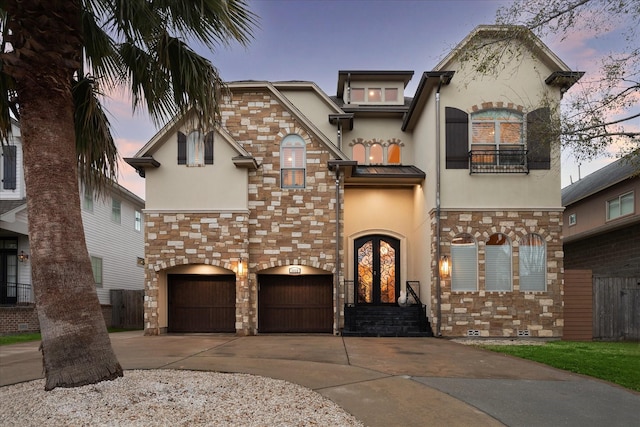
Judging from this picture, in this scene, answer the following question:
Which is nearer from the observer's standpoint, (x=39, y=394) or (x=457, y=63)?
(x=39, y=394)

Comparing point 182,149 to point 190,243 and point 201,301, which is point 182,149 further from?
point 201,301

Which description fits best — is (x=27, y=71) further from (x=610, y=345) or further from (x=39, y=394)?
(x=610, y=345)

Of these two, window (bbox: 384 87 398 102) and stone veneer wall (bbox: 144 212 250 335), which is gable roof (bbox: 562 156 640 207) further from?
stone veneer wall (bbox: 144 212 250 335)

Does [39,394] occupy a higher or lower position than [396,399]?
higher

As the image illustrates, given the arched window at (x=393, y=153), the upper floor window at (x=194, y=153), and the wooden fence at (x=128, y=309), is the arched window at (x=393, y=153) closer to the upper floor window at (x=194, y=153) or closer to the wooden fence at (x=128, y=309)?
the upper floor window at (x=194, y=153)

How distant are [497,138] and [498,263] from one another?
4056 mm

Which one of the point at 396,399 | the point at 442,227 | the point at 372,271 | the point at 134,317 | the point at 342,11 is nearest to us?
the point at 396,399

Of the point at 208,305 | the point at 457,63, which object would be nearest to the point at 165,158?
the point at 208,305

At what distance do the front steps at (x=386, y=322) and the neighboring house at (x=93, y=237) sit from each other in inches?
339

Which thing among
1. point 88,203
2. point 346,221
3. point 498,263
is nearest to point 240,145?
point 346,221

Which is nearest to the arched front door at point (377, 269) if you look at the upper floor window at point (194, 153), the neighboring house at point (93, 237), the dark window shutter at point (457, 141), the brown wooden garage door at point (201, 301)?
the dark window shutter at point (457, 141)

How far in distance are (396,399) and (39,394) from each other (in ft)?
15.0

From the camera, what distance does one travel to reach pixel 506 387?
6.90 metres

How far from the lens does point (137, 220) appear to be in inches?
943
